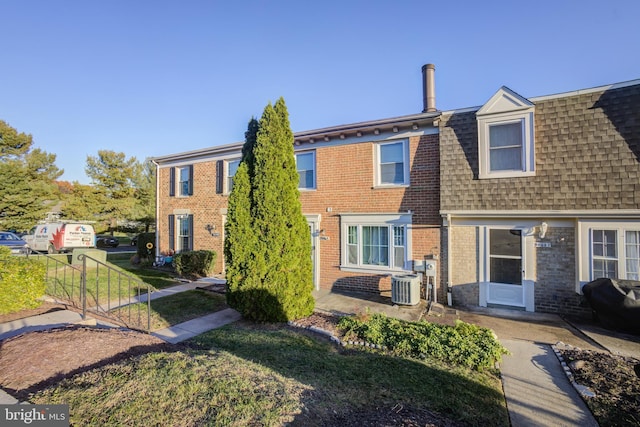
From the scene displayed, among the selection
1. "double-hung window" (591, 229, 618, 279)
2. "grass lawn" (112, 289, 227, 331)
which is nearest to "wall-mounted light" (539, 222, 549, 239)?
"double-hung window" (591, 229, 618, 279)

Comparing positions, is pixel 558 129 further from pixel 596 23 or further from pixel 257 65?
pixel 257 65

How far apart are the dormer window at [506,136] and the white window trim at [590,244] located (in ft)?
5.99

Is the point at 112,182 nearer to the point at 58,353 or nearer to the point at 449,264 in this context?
the point at 58,353

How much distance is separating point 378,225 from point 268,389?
6.93 meters

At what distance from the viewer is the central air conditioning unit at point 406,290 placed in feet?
26.3

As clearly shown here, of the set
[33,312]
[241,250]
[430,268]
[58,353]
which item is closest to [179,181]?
[33,312]

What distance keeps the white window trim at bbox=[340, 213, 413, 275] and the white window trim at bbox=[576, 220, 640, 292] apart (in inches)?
160

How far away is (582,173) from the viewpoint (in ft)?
23.7

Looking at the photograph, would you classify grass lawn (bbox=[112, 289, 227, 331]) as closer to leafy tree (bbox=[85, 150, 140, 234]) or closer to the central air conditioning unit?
the central air conditioning unit

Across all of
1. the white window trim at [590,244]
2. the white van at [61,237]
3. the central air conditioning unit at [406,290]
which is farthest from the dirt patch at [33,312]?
the white van at [61,237]

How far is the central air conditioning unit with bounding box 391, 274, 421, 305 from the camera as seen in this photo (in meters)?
8.02

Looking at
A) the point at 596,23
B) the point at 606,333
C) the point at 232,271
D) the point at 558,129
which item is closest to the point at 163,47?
the point at 232,271

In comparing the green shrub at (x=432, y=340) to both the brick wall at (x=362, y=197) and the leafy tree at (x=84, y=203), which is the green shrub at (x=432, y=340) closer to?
the brick wall at (x=362, y=197)

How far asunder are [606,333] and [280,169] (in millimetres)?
7971
